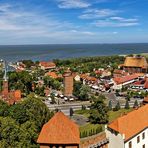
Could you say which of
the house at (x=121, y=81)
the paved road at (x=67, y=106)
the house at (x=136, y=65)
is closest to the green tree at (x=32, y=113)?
the paved road at (x=67, y=106)

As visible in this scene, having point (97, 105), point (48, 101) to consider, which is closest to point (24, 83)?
point (48, 101)

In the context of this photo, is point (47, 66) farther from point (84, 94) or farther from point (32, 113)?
point (32, 113)

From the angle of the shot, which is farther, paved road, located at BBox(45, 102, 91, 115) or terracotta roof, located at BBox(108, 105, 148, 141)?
paved road, located at BBox(45, 102, 91, 115)

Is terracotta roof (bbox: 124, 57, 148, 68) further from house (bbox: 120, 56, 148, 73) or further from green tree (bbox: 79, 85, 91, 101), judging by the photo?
green tree (bbox: 79, 85, 91, 101)

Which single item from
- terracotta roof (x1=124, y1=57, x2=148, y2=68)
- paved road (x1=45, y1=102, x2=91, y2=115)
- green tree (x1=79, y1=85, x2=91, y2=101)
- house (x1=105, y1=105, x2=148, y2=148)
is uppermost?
terracotta roof (x1=124, y1=57, x2=148, y2=68)

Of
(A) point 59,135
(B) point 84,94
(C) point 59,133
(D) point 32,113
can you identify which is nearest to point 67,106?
(B) point 84,94

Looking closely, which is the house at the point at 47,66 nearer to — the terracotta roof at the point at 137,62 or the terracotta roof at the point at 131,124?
the terracotta roof at the point at 137,62

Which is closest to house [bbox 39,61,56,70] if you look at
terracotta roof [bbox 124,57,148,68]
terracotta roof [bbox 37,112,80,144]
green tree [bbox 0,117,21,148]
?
terracotta roof [bbox 124,57,148,68]
